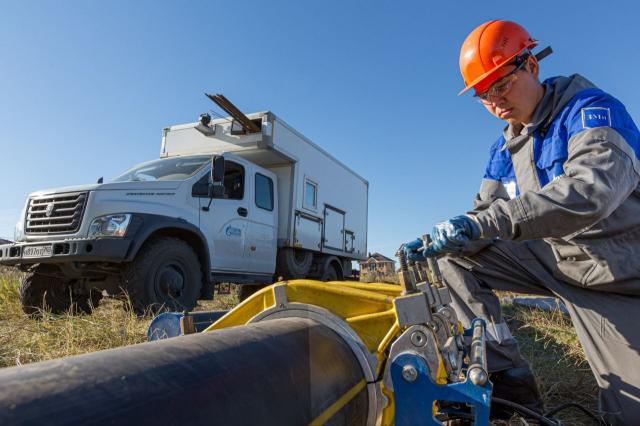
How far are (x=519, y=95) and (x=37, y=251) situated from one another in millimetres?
4711

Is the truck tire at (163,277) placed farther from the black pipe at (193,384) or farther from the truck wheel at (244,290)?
the black pipe at (193,384)

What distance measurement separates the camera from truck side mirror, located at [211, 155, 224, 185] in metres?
5.39

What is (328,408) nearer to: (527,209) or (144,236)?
(527,209)

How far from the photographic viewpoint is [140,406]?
→ 0.57 metres

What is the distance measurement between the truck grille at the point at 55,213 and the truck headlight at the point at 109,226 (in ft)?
0.60

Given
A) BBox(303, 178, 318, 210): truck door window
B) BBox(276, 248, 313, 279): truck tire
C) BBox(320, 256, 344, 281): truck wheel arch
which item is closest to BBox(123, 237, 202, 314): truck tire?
BBox(276, 248, 313, 279): truck tire

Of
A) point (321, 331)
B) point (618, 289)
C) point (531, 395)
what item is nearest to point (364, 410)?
point (321, 331)

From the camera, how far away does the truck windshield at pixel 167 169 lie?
5.46 m

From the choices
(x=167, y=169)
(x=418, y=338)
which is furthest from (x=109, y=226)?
(x=418, y=338)

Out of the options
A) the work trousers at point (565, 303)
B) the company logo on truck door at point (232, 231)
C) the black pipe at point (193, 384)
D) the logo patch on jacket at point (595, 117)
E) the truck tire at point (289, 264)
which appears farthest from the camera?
the truck tire at point (289, 264)

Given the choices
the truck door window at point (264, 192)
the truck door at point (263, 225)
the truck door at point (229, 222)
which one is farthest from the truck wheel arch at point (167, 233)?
the truck door window at point (264, 192)

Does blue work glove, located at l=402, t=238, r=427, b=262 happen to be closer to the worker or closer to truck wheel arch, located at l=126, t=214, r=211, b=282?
the worker

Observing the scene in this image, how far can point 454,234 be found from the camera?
66.0 inches

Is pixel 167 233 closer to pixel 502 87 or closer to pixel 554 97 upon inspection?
pixel 502 87
